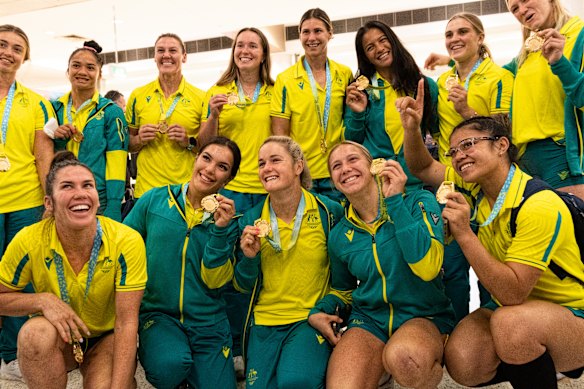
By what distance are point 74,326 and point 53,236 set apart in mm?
450

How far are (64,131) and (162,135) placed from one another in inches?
25.6

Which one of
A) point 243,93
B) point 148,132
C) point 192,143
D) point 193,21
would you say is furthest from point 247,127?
point 193,21

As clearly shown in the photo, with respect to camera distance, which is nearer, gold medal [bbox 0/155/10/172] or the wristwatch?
gold medal [bbox 0/155/10/172]

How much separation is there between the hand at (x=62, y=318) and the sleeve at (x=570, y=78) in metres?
2.65

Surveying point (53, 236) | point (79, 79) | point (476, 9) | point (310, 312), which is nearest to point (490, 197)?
point (310, 312)

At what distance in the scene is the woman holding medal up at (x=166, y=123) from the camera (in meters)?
3.97

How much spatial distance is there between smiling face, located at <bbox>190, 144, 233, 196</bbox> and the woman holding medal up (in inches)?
28.9

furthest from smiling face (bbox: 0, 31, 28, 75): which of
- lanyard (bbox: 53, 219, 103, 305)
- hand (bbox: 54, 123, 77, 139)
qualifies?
lanyard (bbox: 53, 219, 103, 305)

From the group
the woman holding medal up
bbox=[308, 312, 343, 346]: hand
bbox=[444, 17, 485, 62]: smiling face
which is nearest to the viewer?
bbox=[308, 312, 343, 346]: hand

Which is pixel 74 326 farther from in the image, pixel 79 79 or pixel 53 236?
pixel 79 79

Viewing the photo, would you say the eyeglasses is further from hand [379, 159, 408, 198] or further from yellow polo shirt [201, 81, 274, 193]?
yellow polo shirt [201, 81, 274, 193]

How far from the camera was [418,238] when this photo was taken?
2.65 meters

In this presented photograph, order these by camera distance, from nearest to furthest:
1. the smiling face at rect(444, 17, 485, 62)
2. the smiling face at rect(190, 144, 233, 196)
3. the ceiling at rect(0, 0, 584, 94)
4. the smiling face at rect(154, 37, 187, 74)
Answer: the smiling face at rect(190, 144, 233, 196), the smiling face at rect(444, 17, 485, 62), the smiling face at rect(154, 37, 187, 74), the ceiling at rect(0, 0, 584, 94)

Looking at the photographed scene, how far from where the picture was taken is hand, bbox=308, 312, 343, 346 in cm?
290
